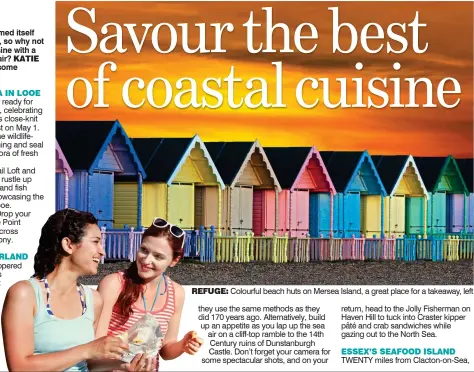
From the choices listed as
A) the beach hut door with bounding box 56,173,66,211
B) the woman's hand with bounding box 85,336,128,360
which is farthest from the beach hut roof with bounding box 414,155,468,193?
the woman's hand with bounding box 85,336,128,360

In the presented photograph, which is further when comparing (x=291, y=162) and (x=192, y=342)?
(x=291, y=162)

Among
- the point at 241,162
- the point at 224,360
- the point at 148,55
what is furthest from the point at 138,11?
the point at 224,360

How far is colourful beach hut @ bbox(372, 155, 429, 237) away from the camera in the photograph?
15078 millimetres

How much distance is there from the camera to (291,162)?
48.0ft

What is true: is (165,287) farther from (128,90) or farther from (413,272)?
(413,272)

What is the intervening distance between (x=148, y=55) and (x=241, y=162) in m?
2.25

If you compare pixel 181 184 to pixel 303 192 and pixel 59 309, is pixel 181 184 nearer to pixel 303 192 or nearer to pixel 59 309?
pixel 303 192

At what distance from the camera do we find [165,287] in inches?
363

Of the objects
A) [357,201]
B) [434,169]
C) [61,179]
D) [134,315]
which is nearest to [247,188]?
[357,201]

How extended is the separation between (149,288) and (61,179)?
4.04 m

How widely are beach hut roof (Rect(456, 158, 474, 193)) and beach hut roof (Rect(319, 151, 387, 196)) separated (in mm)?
1143

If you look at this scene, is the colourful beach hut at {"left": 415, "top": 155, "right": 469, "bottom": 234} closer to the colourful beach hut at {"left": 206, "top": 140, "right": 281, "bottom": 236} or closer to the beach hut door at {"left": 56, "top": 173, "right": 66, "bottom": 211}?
the colourful beach hut at {"left": 206, "top": 140, "right": 281, "bottom": 236}

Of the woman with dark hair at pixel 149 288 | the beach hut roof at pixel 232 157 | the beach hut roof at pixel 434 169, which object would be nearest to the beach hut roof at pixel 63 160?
the beach hut roof at pixel 232 157

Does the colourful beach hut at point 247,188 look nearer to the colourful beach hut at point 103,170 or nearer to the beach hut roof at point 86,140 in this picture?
the colourful beach hut at point 103,170
